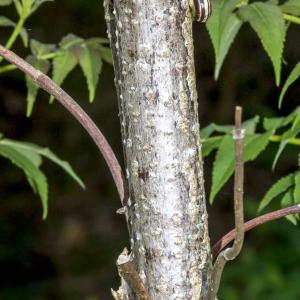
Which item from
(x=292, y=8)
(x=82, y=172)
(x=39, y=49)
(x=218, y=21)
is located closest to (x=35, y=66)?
(x=39, y=49)

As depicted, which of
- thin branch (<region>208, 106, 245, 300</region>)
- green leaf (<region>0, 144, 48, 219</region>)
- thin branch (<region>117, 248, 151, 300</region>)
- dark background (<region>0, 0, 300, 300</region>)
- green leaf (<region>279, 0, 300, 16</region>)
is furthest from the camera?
dark background (<region>0, 0, 300, 300</region>)

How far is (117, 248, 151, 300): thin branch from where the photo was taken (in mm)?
888

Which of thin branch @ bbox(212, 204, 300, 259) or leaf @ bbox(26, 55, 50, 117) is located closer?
thin branch @ bbox(212, 204, 300, 259)

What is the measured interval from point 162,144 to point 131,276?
0.15 meters

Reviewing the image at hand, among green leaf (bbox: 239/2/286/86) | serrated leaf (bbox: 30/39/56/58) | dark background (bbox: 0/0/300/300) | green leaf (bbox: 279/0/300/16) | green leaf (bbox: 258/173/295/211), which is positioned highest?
green leaf (bbox: 279/0/300/16)

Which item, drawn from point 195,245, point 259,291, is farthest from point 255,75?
point 195,245

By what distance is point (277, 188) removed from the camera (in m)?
1.31

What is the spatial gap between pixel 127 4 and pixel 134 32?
31mm

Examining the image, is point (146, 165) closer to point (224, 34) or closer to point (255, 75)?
point (224, 34)

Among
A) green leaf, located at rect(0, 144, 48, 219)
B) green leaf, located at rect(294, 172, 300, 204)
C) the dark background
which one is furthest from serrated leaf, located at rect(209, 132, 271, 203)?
the dark background

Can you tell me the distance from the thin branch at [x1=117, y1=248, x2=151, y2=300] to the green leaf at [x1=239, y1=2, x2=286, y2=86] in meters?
0.41

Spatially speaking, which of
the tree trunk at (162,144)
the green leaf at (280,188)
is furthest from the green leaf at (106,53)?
the tree trunk at (162,144)

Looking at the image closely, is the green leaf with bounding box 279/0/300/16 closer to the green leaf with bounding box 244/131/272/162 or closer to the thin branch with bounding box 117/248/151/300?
the green leaf with bounding box 244/131/272/162

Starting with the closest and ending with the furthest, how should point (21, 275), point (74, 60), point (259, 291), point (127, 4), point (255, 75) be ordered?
point (127, 4) < point (74, 60) < point (259, 291) < point (21, 275) < point (255, 75)
